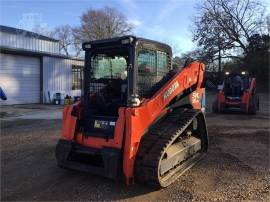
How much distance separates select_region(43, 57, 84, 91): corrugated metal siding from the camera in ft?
81.3

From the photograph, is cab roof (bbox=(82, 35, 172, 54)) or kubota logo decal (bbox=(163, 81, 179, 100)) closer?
cab roof (bbox=(82, 35, 172, 54))

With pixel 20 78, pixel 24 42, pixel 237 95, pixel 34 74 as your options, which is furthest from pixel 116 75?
pixel 24 42

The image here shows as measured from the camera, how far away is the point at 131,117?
18.2ft

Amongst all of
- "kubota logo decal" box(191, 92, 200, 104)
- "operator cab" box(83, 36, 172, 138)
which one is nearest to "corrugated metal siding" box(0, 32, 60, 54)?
"kubota logo decal" box(191, 92, 200, 104)

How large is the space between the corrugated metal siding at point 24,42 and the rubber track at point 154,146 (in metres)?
23.8

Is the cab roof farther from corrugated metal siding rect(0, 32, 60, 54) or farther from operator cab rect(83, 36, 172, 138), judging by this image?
corrugated metal siding rect(0, 32, 60, 54)

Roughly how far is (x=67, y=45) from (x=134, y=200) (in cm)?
6182

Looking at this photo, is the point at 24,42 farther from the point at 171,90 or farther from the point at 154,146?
the point at 154,146

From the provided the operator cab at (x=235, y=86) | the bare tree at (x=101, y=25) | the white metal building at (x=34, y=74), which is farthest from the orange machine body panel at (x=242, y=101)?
the bare tree at (x=101, y=25)

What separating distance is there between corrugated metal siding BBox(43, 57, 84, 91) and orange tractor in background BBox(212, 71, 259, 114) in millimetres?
12124

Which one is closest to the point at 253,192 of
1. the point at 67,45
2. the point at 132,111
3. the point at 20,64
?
the point at 132,111

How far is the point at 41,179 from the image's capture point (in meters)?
6.31

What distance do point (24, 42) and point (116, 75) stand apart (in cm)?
2605

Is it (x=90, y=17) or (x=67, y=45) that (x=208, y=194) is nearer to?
(x=90, y=17)
